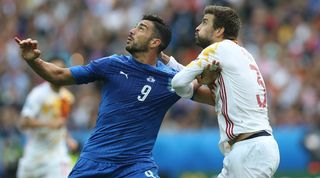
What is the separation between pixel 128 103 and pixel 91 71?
0.49 metres

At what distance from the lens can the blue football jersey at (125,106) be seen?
9.35m

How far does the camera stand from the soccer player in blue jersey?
9.30 m

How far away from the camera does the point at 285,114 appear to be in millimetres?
18047

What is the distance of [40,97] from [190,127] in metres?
5.26

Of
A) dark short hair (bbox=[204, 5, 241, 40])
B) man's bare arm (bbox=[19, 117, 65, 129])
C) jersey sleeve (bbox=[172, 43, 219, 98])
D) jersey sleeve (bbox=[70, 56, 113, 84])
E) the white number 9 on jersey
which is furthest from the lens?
man's bare arm (bbox=[19, 117, 65, 129])

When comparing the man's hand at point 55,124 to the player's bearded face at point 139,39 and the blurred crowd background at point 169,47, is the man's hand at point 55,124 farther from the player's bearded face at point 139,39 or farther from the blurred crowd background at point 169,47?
the player's bearded face at point 139,39

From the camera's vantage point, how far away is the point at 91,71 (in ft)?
30.7

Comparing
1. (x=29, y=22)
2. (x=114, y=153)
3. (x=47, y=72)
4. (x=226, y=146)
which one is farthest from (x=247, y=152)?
(x=29, y=22)

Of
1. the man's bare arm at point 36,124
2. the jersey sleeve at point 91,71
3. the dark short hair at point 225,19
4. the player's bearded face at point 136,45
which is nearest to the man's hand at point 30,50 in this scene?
the jersey sleeve at point 91,71

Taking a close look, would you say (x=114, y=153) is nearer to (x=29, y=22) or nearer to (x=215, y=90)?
(x=215, y=90)

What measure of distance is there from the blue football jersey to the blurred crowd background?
7.74 metres

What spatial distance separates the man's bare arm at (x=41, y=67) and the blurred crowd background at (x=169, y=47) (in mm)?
7879

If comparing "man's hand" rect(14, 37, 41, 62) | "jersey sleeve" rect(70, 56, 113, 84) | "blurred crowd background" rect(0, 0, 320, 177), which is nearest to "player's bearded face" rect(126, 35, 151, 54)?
"jersey sleeve" rect(70, 56, 113, 84)

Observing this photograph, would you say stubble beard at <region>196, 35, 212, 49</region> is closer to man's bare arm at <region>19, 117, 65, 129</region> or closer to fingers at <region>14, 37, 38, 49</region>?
fingers at <region>14, 37, 38, 49</region>
